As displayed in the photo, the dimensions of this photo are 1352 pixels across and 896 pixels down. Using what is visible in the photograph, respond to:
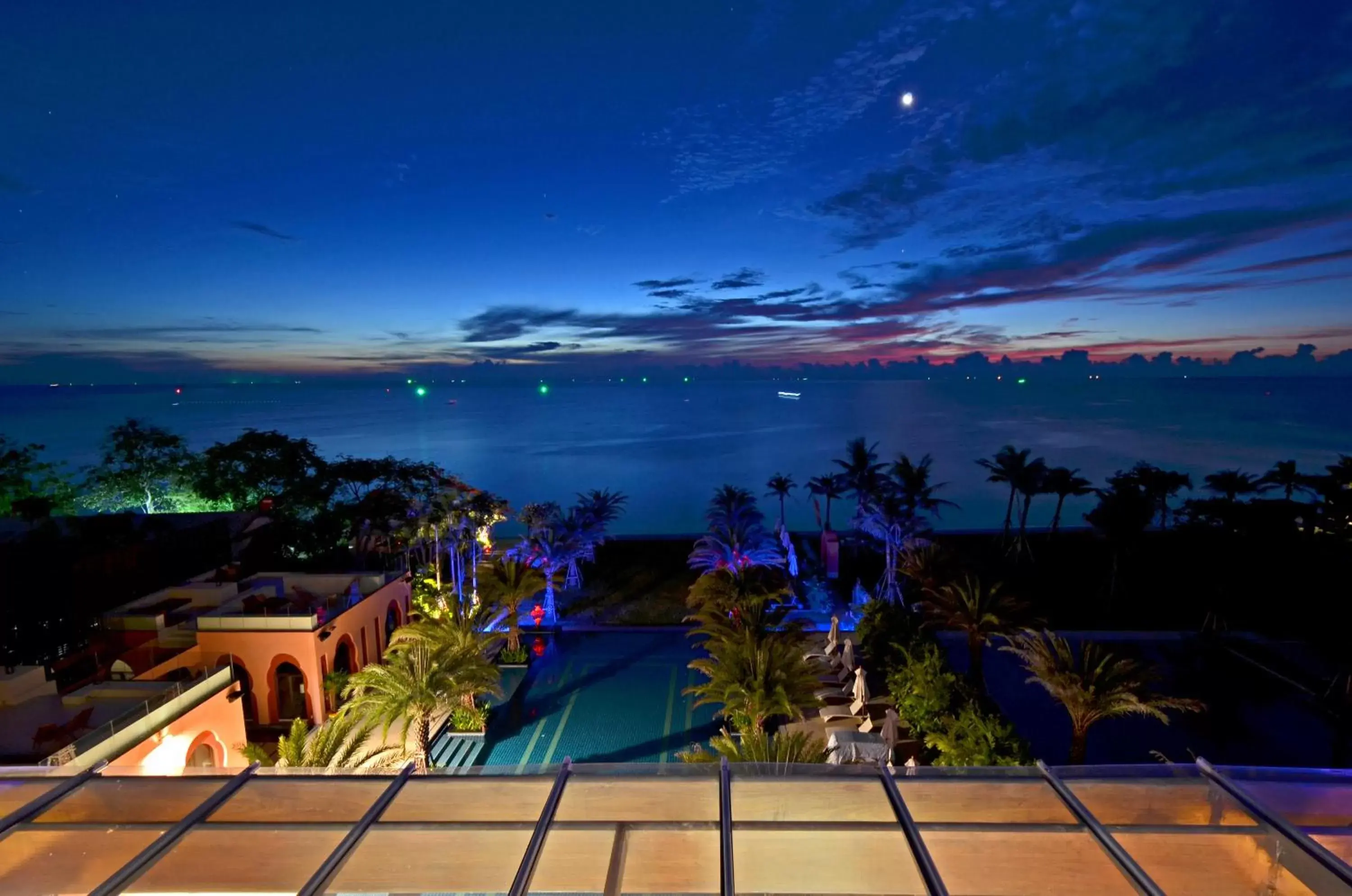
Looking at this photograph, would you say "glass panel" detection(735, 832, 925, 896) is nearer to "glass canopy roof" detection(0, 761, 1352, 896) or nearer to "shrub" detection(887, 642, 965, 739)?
"glass canopy roof" detection(0, 761, 1352, 896)

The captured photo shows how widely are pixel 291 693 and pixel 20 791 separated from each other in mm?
9934

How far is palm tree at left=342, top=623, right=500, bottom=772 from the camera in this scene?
12438 millimetres

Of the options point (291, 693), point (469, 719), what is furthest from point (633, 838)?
point (291, 693)

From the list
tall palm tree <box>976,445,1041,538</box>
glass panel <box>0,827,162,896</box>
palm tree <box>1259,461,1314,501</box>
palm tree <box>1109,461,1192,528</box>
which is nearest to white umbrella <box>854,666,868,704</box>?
glass panel <box>0,827,162,896</box>

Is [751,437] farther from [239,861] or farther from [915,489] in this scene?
[239,861]

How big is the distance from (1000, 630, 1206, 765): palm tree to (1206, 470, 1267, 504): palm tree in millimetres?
19610

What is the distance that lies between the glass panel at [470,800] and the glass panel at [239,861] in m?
0.52

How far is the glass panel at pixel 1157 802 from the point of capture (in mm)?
5254

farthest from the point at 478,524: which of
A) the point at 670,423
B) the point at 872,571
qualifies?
the point at 670,423

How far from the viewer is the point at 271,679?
582 inches

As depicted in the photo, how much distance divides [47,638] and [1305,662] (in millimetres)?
29143

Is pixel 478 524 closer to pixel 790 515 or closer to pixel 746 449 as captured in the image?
pixel 790 515

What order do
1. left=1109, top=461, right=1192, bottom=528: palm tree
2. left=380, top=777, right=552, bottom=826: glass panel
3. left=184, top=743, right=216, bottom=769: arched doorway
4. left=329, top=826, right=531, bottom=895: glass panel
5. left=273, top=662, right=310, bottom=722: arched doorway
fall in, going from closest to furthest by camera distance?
left=329, top=826, right=531, bottom=895: glass panel < left=380, top=777, right=552, bottom=826: glass panel < left=184, top=743, right=216, bottom=769: arched doorway < left=273, top=662, right=310, bottom=722: arched doorway < left=1109, top=461, right=1192, bottom=528: palm tree

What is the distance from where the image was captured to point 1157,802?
214 inches
